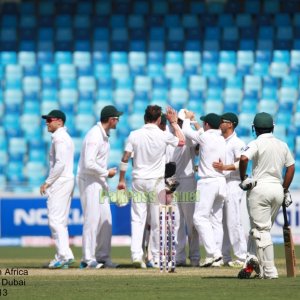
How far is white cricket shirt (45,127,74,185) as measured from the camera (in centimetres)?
1416

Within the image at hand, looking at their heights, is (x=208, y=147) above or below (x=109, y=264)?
above

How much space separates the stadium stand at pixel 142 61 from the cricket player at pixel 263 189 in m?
12.8

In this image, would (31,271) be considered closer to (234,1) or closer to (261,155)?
(261,155)

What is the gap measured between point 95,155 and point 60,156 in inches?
20.2

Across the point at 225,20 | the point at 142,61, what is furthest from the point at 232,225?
the point at 225,20

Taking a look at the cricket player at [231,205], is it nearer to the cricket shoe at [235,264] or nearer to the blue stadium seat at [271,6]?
the cricket shoe at [235,264]

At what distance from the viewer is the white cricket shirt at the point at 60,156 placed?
1416 centimetres

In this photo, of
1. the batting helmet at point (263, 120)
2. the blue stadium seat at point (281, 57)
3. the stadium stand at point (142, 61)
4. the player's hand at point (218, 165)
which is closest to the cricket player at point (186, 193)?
the player's hand at point (218, 165)

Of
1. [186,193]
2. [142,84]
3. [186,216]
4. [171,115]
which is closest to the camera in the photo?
[171,115]

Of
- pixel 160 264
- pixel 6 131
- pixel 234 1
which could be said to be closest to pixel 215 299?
pixel 160 264

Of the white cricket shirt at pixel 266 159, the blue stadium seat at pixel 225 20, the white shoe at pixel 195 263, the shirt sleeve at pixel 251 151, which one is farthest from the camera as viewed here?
the blue stadium seat at pixel 225 20

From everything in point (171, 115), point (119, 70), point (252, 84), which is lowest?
point (171, 115)

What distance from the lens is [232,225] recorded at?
51.1 feet

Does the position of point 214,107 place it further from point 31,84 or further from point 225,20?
point 31,84
